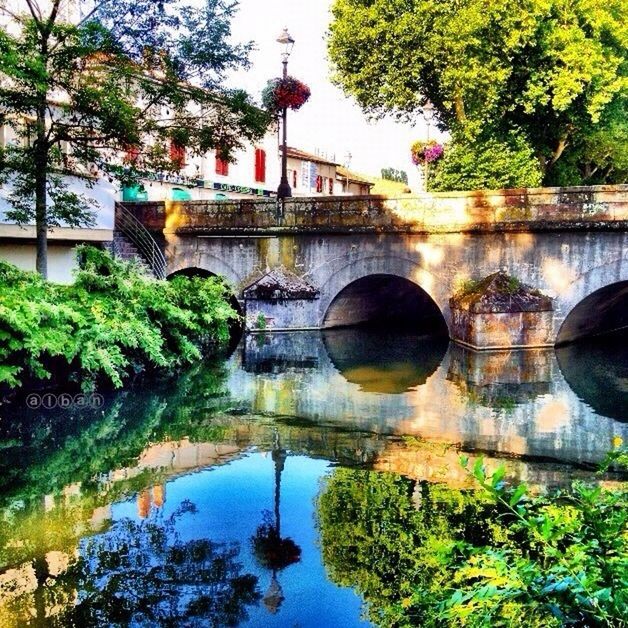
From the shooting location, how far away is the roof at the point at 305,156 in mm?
39781

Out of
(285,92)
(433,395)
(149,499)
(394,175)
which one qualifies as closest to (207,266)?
(285,92)

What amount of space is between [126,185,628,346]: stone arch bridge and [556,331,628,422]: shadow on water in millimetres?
592

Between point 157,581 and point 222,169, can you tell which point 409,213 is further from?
point 157,581

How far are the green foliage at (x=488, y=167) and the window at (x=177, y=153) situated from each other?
1052 centimetres

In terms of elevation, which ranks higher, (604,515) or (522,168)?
(522,168)

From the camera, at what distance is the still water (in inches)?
209

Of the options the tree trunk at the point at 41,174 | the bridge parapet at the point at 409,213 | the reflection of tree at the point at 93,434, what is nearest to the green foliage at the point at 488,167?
the bridge parapet at the point at 409,213

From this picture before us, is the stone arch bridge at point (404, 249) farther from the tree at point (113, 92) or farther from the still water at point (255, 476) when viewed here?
the tree at point (113, 92)

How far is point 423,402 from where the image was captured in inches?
483

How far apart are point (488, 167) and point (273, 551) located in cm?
1855

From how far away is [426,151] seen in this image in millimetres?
27406

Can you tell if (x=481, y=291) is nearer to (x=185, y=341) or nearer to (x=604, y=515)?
(x=185, y=341)

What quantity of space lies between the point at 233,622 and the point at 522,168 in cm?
2008

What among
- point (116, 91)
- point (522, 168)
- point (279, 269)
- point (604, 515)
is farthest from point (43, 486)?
point (522, 168)
